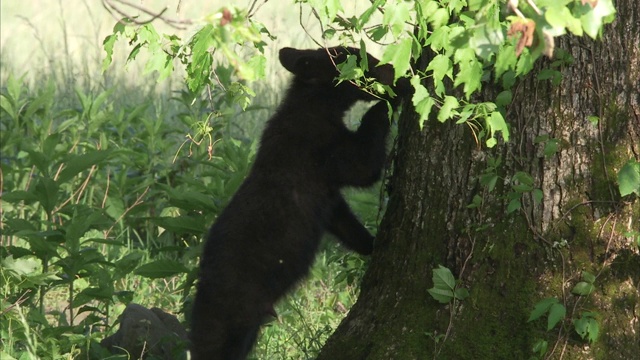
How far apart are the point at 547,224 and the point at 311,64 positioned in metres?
1.72

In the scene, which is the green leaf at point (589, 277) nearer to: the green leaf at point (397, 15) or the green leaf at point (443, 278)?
the green leaf at point (443, 278)

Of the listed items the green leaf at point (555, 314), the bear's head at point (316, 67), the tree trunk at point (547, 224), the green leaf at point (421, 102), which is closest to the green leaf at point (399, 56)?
the green leaf at point (421, 102)

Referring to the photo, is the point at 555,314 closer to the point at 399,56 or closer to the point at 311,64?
the point at 399,56

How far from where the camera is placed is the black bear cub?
14.3 feet

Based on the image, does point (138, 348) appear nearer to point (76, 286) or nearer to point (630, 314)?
point (76, 286)

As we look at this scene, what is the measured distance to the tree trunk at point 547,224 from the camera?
358cm

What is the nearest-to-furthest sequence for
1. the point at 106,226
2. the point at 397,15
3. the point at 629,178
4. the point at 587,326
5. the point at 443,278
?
the point at 397,15 → the point at 629,178 → the point at 587,326 → the point at 443,278 → the point at 106,226

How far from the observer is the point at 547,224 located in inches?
144

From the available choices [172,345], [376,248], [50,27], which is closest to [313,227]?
[376,248]

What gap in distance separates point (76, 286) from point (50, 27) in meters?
10.3

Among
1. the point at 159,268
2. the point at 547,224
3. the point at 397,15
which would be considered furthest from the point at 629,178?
the point at 159,268

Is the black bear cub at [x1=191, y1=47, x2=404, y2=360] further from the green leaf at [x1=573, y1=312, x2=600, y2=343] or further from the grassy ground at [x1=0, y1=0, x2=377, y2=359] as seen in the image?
the green leaf at [x1=573, y1=312, x2=600, y2=343]

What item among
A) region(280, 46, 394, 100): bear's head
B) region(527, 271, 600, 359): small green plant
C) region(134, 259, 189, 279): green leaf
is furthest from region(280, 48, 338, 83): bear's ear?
region(527, 271, 600, 359): small green plant

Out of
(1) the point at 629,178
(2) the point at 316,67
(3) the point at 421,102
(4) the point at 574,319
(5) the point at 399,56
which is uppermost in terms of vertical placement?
(5) the point at 399,56
